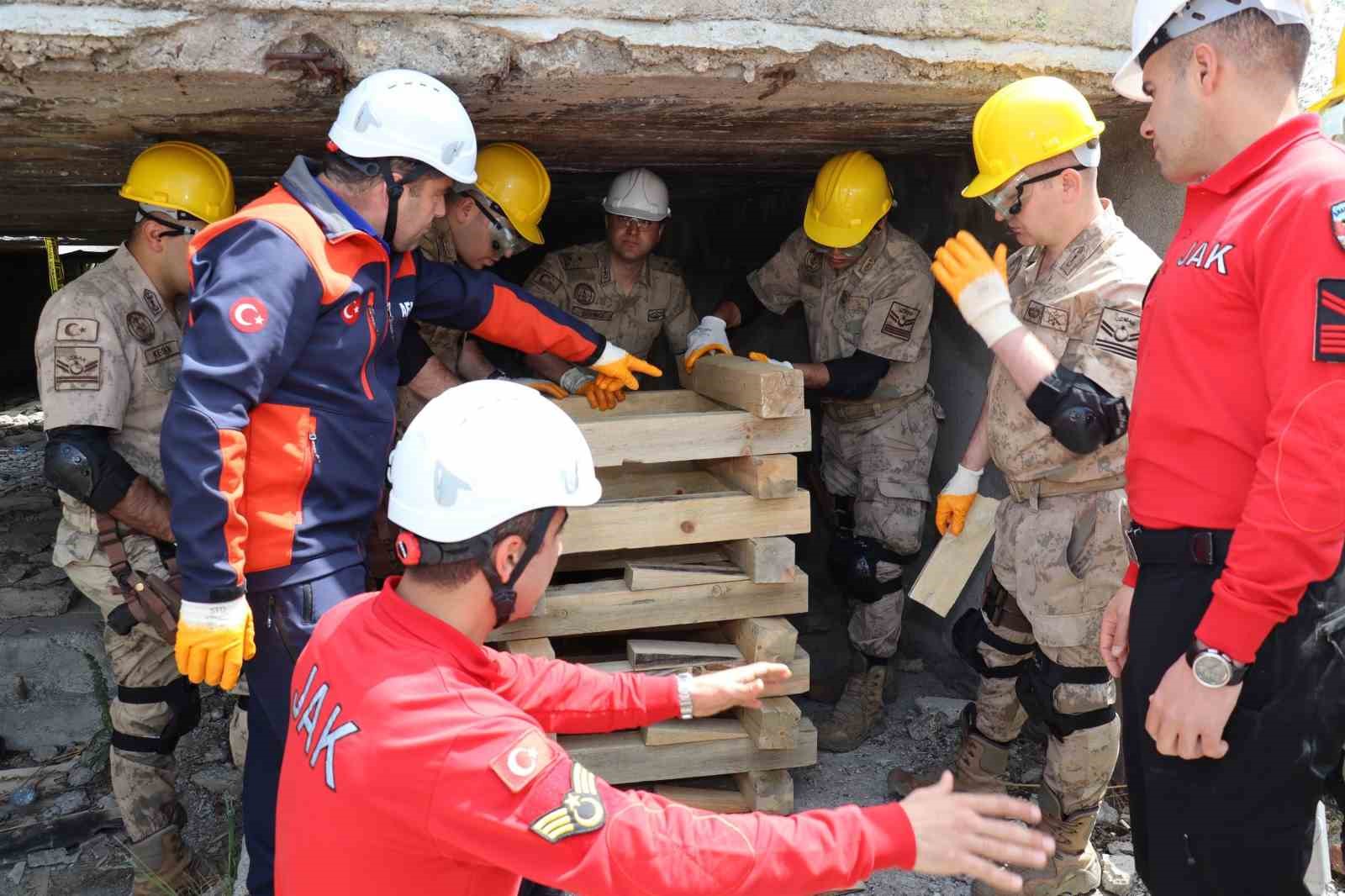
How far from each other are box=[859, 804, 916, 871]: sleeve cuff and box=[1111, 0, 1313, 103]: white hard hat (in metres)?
1.68

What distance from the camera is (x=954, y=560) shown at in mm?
3771

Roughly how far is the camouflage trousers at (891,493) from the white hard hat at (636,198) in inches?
51.9

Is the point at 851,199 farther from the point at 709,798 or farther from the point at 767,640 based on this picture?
the point at 709,798

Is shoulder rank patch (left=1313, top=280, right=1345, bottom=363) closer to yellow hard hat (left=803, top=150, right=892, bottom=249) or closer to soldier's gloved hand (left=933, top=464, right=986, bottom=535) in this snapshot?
soldier's gloved hand (left=933, top=464, right=986, bottom=535)

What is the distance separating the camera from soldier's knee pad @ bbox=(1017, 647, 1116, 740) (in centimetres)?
Answer: 321

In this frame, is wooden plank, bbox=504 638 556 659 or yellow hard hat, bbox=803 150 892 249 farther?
yellow hard hat, bbox=803 150 892 249

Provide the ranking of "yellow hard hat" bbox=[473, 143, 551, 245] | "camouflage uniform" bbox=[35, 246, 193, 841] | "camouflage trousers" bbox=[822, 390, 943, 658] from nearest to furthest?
"camouflage uniform" bbox=[35, 246, 193, 841] < "yellow hard hat" bbox=[473, 143, 551, 245] < "camouflage trousers" bbox=[822, 390, 943, 658]

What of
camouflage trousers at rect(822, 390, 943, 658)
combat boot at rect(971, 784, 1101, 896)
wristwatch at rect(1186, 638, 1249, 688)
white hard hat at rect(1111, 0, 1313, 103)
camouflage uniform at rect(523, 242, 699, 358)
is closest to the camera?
wristwatch at rect(1186, 638, 1249, 688)

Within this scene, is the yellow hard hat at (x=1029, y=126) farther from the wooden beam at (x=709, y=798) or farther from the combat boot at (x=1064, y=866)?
the wooden beam at (x=709, y=798)

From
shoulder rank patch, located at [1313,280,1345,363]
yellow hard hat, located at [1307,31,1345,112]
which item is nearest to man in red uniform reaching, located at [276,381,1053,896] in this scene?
shoulder rank patch, located at [1313,280,1345,363]

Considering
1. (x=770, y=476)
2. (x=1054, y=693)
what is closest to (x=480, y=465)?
(x=770, y=476)

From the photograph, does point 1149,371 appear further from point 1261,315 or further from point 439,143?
point 439,143

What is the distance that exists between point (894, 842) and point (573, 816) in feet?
1.62

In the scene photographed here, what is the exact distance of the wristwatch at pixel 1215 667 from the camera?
6.47ft
